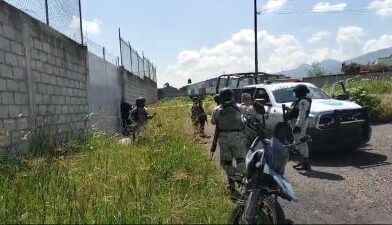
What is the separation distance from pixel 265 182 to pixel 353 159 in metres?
6.10

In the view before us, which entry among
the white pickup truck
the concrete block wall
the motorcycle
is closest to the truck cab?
the white pickup truck

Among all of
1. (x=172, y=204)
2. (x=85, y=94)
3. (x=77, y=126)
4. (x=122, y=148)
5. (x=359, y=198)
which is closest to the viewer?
(x=172, y=204)

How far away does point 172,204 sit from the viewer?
5316 millimetres

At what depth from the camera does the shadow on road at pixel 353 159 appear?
9.56 metres

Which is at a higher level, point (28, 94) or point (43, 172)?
point (28, 94)

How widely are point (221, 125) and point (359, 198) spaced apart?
6.89ft

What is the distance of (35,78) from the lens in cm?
921

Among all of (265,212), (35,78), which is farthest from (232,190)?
(35,78)

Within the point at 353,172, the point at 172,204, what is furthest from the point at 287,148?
the point at 353,172

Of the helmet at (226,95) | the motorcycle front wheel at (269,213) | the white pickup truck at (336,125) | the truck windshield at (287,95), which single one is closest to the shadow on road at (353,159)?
the white pickup truck at (336,125)

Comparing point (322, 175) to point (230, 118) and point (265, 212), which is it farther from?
point (265, 212)

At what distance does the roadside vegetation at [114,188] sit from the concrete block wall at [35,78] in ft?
2.84

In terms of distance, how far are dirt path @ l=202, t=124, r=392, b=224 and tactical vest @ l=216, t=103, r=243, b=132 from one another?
1.19 metres

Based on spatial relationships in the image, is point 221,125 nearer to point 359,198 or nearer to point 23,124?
point 359,198
